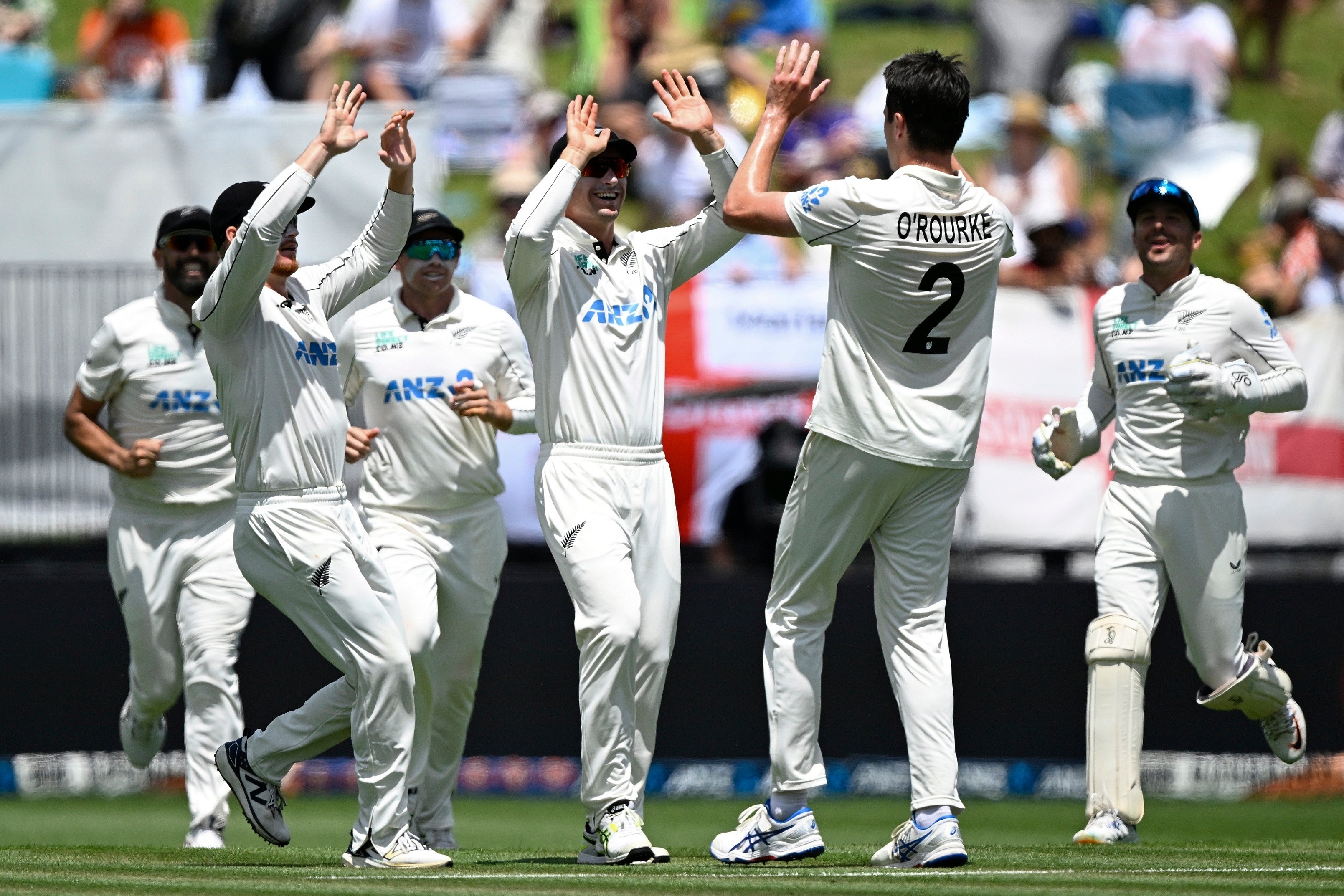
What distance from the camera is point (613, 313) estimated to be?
6.61 m

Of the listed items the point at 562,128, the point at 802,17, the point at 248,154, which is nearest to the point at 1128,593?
the point at 248,154

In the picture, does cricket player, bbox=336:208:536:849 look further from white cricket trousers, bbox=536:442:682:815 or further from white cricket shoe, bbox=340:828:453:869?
white cricket shoe, bbox=340:828:453:869

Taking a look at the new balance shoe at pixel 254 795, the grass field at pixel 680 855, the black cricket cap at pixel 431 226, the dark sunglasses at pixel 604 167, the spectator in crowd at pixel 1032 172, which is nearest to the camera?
the grass field at pixel 680 855

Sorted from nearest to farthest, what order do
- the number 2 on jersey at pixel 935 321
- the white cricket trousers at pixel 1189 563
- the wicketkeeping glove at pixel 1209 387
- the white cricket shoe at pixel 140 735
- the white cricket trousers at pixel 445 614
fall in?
the number 2 on jersey at pixel 935 321
the wicketkeeping glove at pixel 1209 387
the white cricket trousers at pixel 1189 563
the white cricket trousers at pixel 445 614
the white cricket shoe at pixel 140 735

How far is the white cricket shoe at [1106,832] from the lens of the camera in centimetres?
711

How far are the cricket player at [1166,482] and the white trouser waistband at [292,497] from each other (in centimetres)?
298

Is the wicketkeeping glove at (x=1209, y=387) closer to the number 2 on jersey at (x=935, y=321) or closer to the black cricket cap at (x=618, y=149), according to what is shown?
the number 2 on jersey at (x=935, y=321)

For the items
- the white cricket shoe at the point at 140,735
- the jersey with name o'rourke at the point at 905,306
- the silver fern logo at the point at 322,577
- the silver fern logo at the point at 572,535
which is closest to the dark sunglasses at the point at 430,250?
the silver fern logo at the point at 572,535

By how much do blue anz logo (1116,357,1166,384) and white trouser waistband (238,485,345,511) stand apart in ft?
10.8

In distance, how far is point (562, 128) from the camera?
47.3ft

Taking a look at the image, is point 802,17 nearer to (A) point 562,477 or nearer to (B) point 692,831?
(B) point 692,831

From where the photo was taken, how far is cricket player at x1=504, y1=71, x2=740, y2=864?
6332mm

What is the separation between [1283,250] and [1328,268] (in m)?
0.85

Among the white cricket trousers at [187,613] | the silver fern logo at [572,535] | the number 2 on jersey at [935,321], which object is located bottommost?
the white cricket trousers at [187,613]
